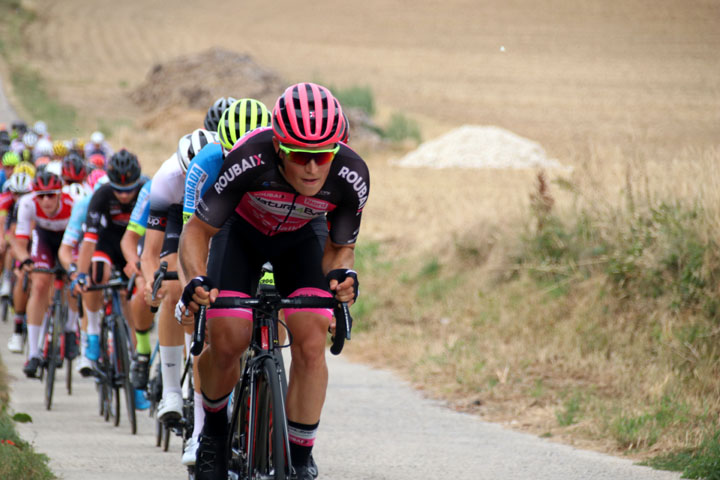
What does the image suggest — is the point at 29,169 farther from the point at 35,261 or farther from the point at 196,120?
the point at 196,120

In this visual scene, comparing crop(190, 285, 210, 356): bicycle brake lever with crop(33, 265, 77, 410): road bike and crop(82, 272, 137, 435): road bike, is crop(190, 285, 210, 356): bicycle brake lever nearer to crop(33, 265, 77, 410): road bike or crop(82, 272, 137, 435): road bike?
crop(82, 272, 137, 435): road bike

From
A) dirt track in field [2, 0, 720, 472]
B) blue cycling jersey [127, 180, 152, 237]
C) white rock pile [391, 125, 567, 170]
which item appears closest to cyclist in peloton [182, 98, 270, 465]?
blue cycling jersey [127, 180, 152, 237]

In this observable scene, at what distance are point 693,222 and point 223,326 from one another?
5286 millimetres

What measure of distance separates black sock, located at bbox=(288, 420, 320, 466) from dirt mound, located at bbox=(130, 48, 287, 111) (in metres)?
34.0

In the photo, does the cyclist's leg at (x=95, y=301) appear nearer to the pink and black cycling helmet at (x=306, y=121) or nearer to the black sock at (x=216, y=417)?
the black sock at (x=216, y=417)

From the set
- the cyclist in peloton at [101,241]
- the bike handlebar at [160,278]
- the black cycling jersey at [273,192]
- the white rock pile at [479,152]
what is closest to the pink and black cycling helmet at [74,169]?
the cyclist in peloton at [101,241]

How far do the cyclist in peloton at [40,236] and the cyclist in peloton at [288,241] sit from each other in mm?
5171

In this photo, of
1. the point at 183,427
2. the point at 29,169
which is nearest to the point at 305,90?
the point at 183,427

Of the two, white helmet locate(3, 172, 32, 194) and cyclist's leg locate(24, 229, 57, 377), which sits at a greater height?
white helmet locate(3, 172, 32, 194)

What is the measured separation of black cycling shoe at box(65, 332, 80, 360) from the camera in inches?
372

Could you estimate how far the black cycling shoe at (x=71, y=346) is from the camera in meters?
9.46

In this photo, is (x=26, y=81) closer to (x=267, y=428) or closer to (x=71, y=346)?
(x=71, y=346)

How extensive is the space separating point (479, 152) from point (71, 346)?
1947 centimetres

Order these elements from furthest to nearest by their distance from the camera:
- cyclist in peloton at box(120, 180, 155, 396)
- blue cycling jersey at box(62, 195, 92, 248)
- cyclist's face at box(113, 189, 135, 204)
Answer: blue cycling jersey at box(62, 195, 92, 248) < cyclist's face at box(113, 189, 135, 204) < cyclist in peloton at box(120, 180, 155, 396)
